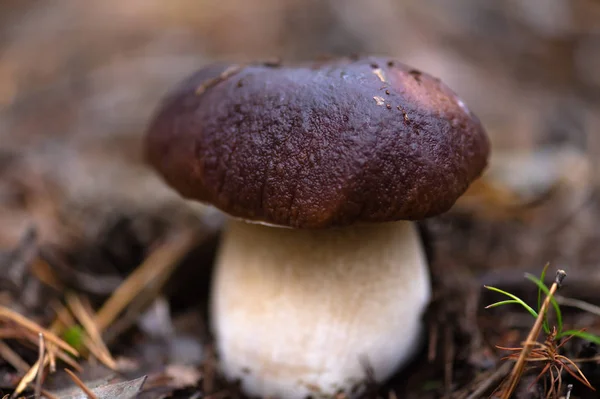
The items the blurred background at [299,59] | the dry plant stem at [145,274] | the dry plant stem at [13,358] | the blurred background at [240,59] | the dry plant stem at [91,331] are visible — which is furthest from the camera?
the blurred background at [240,59]

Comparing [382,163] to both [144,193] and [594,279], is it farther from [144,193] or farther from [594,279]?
[144,193]

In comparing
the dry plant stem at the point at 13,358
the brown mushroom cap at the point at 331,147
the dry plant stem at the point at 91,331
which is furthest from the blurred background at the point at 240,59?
the brown mushroom cap at the point at 331,147

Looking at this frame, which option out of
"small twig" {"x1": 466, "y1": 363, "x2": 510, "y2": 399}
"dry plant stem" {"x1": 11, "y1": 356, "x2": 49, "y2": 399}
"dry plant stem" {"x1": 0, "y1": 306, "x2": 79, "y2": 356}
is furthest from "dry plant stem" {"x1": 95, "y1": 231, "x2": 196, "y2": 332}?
"small twig" {"x1": 466, "y1": 363, "x2": 510, "y2": 399}

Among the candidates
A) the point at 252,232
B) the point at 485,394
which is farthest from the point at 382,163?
the point at 485,394

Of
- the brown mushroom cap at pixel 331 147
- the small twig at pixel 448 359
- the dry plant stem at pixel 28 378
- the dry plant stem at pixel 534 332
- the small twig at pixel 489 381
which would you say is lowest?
the small twig at pixel 448 359

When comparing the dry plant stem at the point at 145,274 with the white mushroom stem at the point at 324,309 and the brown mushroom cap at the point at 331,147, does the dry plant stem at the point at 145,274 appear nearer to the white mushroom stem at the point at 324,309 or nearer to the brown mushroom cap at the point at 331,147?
the white mushroom stem at the point at 324,309

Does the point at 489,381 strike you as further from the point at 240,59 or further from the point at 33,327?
the point at 240,59

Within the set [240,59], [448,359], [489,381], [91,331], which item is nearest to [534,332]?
[489,381]
